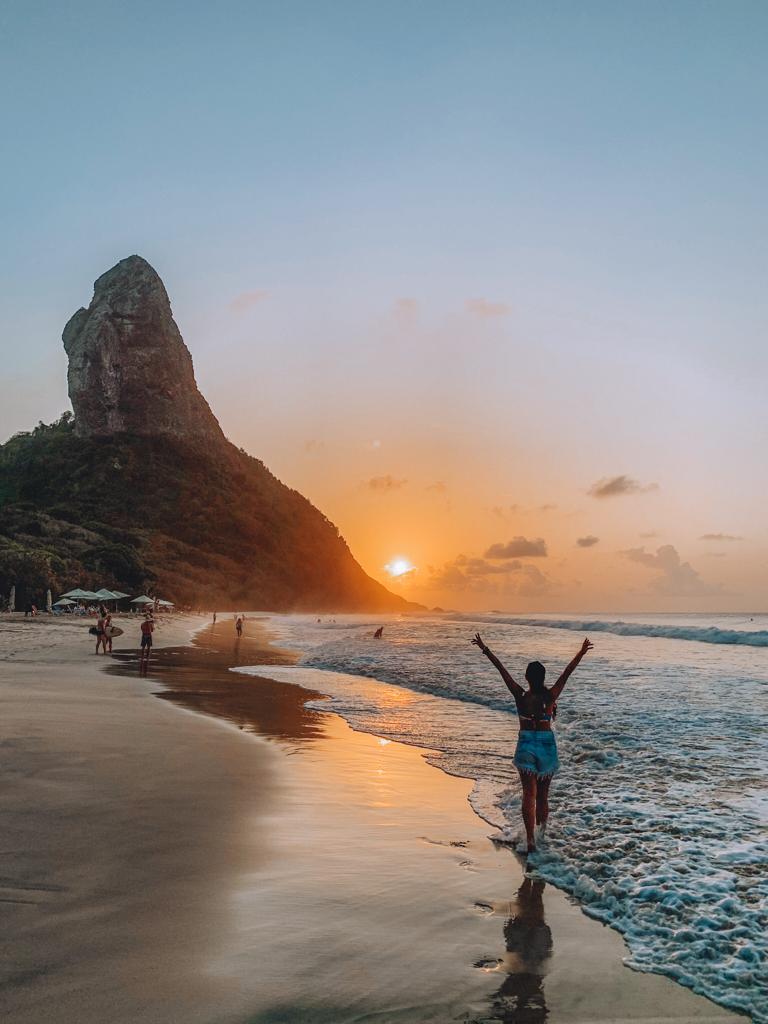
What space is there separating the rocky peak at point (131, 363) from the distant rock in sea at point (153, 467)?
23 centimetres

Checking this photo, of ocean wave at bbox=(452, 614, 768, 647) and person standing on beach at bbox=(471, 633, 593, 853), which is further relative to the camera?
ocean wave at bbox=(452, 614, 768, 647)

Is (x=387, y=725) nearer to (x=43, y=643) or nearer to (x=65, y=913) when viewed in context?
(x=65, y=913)

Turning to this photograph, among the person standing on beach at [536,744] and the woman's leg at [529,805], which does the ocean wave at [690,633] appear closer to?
the person standing on beach at [536,744]

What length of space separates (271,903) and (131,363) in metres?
158

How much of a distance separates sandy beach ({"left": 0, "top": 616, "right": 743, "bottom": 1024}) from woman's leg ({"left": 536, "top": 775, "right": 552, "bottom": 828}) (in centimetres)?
73

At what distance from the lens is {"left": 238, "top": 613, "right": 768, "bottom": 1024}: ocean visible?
18.8 feet

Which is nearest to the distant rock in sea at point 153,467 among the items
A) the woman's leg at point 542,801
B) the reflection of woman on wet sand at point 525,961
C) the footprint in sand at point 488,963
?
the woman's leg at point 542,801

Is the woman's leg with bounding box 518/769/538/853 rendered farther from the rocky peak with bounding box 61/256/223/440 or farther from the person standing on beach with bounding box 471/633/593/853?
the rocky peak with bounding box 61/256/223/440

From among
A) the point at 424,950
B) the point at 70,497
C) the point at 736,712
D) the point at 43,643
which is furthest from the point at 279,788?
the point at 70,497

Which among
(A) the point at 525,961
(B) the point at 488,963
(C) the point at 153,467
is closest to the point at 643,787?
(A) the point at 525,961

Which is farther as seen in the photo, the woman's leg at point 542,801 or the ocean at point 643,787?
the woman's leg at point 542,801

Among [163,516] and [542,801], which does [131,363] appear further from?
[542,801]

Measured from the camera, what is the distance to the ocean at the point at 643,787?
226 inches

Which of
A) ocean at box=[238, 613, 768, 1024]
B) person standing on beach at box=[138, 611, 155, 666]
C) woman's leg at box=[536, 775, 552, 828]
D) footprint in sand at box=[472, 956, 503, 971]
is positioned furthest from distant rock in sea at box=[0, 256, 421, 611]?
A: footprint in sand at box=[472, 956, 503, 971]
